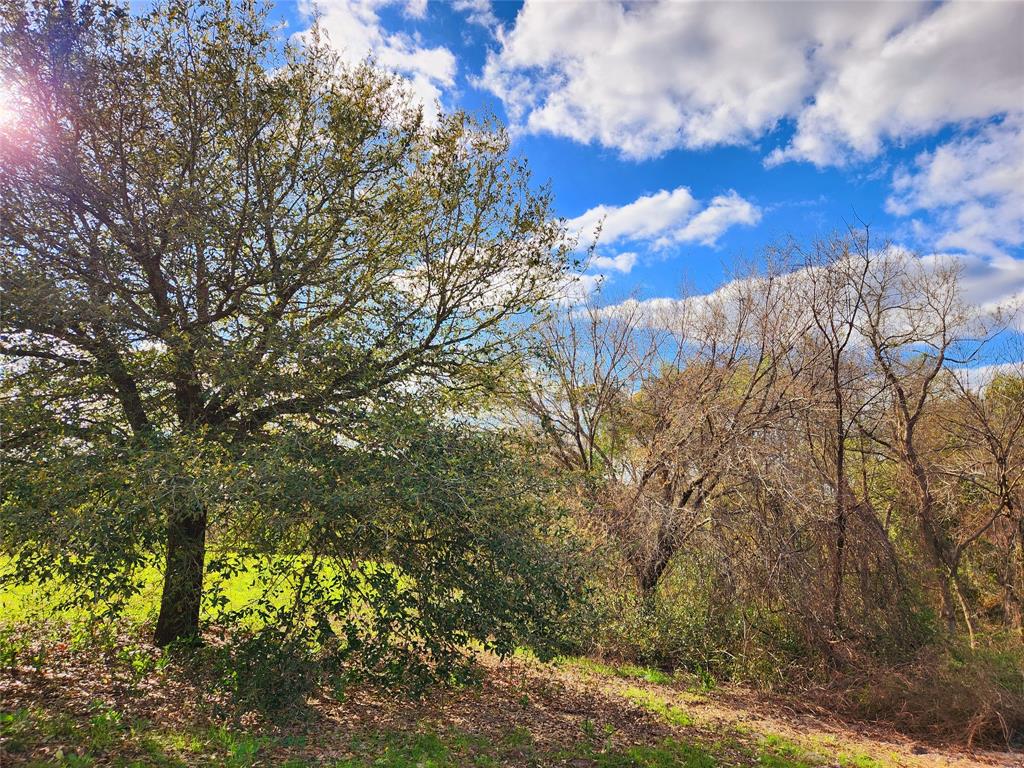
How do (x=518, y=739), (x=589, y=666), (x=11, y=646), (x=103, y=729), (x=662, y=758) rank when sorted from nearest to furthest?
(x=103, y=729)
(x=662, y=758)
(x=518, y=739)
(x=11, y=646)
(x=589, y=666)

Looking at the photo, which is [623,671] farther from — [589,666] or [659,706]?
[659,706]

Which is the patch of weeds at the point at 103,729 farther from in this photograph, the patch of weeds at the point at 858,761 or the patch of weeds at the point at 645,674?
the patch of weeds at the point at 858,761

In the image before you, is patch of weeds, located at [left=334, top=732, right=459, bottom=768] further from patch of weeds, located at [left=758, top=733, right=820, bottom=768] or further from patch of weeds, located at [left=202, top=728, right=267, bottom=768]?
patch of weeds, located at [left=758, top=733, right=820, bottom=768]

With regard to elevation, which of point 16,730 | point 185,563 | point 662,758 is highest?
point 185,563

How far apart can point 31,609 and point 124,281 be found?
6035 mm

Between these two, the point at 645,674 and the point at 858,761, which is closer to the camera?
the point at 858,761

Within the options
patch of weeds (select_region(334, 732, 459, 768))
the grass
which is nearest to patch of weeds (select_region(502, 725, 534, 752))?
the grass

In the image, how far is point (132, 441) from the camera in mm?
6613

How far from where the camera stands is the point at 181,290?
7.64 m

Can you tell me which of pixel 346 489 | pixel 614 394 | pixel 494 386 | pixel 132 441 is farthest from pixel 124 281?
pixel 614 394

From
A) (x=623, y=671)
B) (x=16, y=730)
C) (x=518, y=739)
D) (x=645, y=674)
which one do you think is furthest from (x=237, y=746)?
(x=645, y=674)

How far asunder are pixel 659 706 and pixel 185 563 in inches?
296

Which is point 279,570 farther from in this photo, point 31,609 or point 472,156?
point 472,156

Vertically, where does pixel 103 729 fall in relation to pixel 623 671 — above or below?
above
